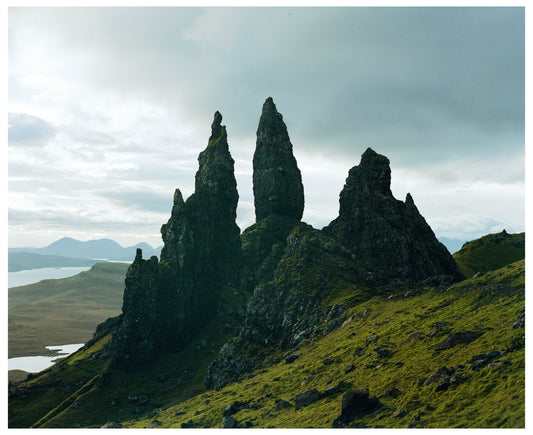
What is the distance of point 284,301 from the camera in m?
129

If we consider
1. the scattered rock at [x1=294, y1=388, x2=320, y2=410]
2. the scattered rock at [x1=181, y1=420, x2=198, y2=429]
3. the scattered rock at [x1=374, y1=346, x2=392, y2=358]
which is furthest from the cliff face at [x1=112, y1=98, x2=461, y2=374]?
Result: the scattered rock at [x1=294, y1=388, x2=320, y2=410]

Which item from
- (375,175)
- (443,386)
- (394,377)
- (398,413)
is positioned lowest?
(398,413)

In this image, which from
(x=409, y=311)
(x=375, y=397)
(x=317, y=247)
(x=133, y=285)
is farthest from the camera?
(x=133, y=285)

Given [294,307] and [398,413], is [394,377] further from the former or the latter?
[294,307]

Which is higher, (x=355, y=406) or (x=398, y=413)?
(x=398, y=413)

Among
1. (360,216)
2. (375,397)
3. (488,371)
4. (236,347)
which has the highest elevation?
(360,216)

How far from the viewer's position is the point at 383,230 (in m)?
168

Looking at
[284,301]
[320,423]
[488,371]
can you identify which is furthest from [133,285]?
[488,371]

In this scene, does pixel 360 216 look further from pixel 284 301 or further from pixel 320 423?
pixel 320 423

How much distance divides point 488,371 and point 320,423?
2291 cm

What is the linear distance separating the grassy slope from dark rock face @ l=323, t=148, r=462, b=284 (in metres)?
48.9

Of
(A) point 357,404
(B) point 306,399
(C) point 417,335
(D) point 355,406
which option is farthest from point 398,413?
(C) point 417,335

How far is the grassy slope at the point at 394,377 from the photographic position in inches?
1635

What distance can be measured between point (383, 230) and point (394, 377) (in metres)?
121
